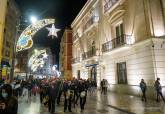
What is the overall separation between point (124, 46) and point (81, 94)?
30.8 feet

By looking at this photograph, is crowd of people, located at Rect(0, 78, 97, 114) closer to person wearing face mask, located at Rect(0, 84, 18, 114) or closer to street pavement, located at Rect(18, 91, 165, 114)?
person wearing face mask, located at Rect(0, 84, 18, 114)

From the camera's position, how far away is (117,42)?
21.1 metres

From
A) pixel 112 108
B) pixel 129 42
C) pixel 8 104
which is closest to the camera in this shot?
pixel 8 104

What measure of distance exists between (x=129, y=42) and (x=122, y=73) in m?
3.76

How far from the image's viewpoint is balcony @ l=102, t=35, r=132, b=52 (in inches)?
751

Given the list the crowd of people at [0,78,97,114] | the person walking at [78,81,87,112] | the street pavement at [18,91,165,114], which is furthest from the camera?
the person walking at [78,81,87,112]

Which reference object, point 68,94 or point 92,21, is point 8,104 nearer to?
point 68,94

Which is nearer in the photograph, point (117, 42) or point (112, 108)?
point (112, 108)

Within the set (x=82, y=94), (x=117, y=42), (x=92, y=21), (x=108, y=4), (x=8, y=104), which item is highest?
(x=108, y=4)

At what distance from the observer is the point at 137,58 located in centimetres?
1778

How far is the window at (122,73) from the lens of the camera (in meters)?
20.4

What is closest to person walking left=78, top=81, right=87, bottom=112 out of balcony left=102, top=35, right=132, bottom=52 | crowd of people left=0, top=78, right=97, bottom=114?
crowd of people left=0, top=78, right=97, bottom=114

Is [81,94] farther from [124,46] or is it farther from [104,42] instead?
[104,42]

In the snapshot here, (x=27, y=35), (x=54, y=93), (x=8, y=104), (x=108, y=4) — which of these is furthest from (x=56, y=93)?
(x=108, y=4)
